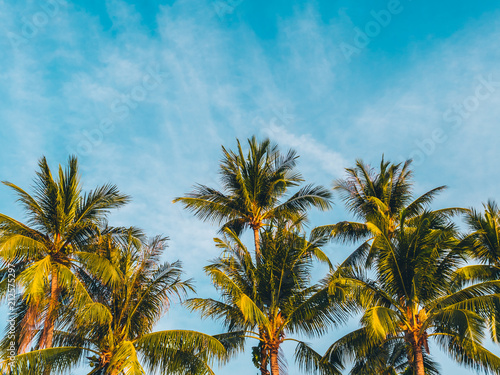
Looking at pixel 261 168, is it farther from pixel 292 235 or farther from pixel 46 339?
pixel 46 339

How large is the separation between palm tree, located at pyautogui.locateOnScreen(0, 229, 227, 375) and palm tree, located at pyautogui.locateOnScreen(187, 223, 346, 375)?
1.48 m

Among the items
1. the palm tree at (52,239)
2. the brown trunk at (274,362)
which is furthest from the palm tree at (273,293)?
the palm tree at (52,239)

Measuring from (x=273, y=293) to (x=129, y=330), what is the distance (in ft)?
15.7

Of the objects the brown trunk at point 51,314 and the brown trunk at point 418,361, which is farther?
the brown trunk at point 51,314

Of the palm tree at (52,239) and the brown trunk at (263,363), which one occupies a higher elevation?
the palm tree at (52,239)

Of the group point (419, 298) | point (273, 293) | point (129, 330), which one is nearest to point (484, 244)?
point (419, 298)

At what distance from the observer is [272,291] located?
52.8 ft

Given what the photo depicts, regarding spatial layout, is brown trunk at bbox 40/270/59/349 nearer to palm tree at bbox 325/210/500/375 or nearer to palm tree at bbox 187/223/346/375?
palm tree at bbox 187/223/346/375

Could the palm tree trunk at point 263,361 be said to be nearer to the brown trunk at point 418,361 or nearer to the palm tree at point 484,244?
the brown trunk at point 418,361

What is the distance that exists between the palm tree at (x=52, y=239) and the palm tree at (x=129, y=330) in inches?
29.0

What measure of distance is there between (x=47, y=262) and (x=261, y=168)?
942 centimetres

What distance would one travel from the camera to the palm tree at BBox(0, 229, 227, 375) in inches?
539

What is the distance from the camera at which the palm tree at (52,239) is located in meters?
13.8

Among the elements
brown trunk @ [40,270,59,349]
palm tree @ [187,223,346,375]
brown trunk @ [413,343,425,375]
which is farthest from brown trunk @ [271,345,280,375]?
brown trunk @ [40,270,59,349]
